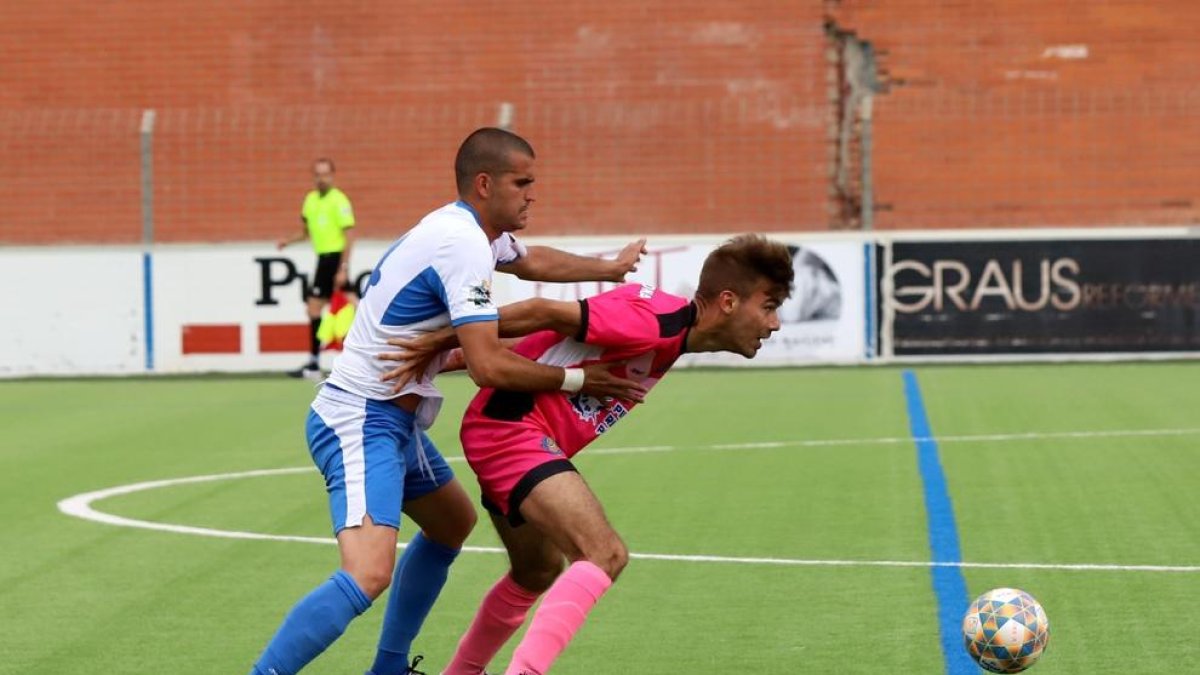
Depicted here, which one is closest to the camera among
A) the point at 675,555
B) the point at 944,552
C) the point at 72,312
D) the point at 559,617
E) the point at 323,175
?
the point at 559,617

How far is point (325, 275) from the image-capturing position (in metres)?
19.6

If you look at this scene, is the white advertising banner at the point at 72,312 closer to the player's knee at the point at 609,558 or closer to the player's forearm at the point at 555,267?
the player's forearm at the point at 555,267

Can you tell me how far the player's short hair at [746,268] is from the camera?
6039mm

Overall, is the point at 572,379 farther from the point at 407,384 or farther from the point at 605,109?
the point at 605,109

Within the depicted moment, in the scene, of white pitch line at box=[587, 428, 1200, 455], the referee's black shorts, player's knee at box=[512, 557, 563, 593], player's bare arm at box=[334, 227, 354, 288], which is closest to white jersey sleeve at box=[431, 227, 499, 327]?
player's knee at box=[512, 557, 563, 593]

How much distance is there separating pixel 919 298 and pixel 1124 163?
4.59m

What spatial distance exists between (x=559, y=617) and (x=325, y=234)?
46.5 feet

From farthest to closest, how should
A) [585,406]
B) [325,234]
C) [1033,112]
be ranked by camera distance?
[1033,112] → [325,234] → [585,406]

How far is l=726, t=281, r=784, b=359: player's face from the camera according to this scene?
6055mm

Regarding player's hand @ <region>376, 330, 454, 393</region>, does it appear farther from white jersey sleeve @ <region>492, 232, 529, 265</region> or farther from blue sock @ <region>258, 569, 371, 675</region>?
blue sock @ <region>258, 569, 371, 675</region>

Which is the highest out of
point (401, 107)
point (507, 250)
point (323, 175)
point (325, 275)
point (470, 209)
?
point (401, 107)

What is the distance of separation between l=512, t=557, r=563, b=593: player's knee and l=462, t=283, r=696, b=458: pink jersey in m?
0.38

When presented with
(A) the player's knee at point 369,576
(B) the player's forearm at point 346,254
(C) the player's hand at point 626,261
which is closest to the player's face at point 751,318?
(C) the player's hand at point 626,261

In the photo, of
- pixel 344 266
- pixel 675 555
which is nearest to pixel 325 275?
pixel 344 266
